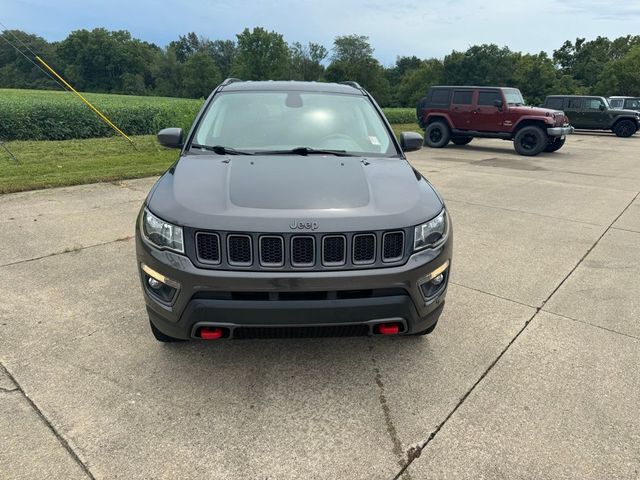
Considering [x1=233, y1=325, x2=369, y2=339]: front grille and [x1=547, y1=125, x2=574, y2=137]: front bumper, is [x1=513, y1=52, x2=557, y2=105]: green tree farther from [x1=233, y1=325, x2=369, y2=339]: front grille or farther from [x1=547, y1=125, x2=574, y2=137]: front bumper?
[x1=233, y1=325, x2=369, y2=339]: front grille

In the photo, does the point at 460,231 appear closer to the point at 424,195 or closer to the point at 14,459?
the point at 424,195

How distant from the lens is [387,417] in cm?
239

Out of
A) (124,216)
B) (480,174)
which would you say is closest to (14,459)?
(124,216)

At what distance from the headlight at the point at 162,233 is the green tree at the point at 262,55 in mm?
90519

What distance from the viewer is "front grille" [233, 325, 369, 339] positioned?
2301 mm

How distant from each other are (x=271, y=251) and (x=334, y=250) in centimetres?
32

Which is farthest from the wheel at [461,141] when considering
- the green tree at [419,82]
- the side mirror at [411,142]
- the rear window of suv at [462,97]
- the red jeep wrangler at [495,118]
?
the green tree at [419,82]

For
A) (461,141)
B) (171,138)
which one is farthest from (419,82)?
(171,138)

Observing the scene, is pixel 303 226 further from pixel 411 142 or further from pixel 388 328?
pixel 411 142

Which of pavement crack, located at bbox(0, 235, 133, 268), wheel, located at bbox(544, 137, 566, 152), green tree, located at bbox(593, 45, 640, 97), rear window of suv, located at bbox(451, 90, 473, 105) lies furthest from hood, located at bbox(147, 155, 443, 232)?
green tree, located at bbox(593, 45, 640, 97)

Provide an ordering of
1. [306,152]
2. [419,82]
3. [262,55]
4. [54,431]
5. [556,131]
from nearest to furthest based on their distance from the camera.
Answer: [54,431] → [306,152] → [556,131] → [419,82] → [262,55]

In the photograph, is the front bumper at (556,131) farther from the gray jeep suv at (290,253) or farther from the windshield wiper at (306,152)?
the gray jeep suv at (290,253)

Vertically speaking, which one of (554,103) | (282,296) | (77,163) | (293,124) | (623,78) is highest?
(623,78)

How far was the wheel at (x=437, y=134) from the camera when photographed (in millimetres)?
Result: 15859
